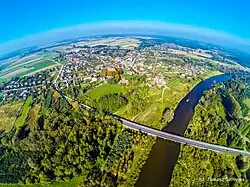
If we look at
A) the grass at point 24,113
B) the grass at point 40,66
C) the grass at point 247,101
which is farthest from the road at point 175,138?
the grass at point 40,66

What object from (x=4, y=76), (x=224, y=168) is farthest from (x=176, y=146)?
(x=4, y=76)

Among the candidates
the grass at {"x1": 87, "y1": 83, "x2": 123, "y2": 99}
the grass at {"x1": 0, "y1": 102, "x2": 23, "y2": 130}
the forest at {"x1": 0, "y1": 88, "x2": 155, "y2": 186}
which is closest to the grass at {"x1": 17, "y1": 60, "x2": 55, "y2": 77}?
the grass at {"x1": 0, "y1": 102, "x2": 23, "y2": 130}

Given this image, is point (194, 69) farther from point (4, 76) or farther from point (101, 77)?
point (4, 76)

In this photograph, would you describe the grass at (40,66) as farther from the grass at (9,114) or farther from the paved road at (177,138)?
the paved road at (177,138)

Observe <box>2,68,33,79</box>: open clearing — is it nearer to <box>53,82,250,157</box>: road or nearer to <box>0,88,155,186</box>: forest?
<box>0,88,155,186</box>: forest

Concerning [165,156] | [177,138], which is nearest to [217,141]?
[177,138]
